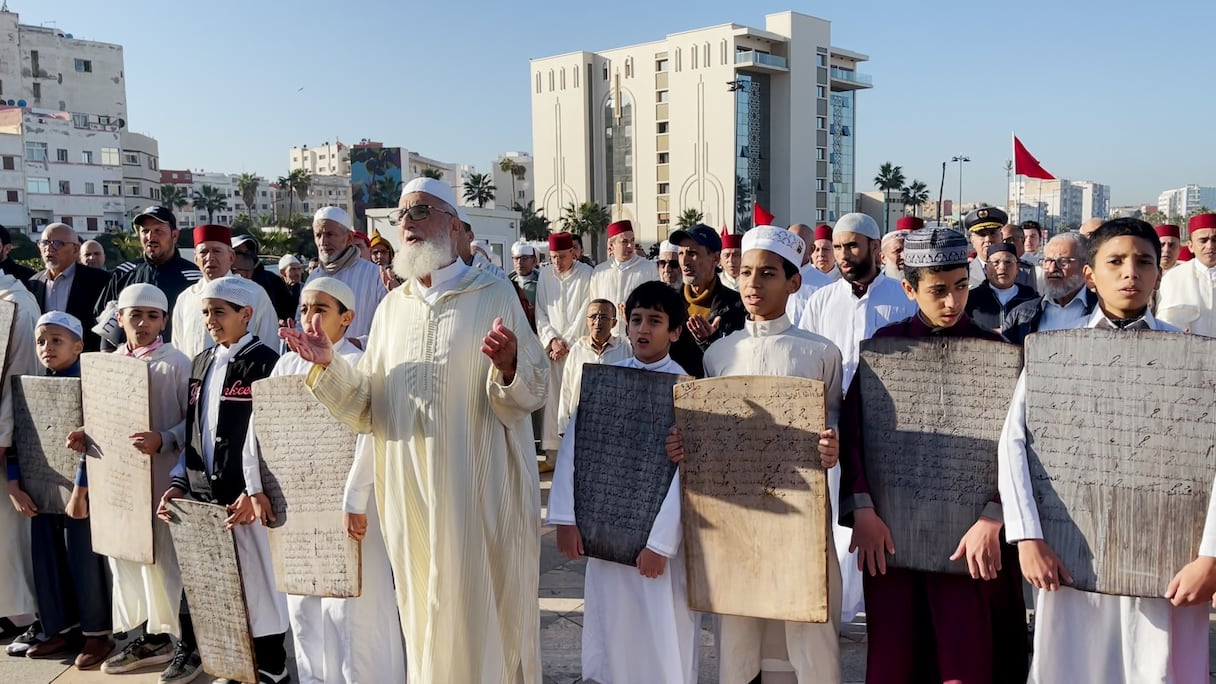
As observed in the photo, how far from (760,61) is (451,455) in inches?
2728

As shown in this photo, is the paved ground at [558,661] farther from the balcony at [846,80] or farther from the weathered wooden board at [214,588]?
the balcony at [846,80]

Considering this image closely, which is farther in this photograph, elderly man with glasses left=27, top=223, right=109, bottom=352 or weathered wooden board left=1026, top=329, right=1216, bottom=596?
elderly man with glasses left=27, top=223, right=109, bottom=352

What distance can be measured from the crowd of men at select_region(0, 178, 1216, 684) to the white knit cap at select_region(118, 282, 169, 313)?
0.4 inches

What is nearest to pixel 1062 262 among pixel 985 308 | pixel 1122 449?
pixel 985 308

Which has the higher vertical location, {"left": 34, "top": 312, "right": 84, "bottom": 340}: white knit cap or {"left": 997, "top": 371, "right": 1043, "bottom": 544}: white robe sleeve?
{"left": 34, "top": 312, "right": 84, "bottom": 340}: white knit cap

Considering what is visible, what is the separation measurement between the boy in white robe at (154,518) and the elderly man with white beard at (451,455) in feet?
4.09

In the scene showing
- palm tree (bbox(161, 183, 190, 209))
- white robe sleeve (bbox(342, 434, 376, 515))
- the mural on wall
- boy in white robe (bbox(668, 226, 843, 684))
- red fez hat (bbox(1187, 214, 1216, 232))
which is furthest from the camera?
the mural on wall

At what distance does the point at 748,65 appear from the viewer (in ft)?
218

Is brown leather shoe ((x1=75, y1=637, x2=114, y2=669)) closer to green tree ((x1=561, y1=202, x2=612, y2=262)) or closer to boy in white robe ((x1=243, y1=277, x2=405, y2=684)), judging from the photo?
boy in white robe ((x1=243, y1=277, x2=405, y2=684))

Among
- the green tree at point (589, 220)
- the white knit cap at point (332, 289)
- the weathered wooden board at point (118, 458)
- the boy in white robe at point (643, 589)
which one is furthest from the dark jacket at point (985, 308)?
the green tree at point (589, 220)

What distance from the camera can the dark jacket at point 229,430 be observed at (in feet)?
12.0

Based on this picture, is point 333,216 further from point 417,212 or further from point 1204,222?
point 1204,222

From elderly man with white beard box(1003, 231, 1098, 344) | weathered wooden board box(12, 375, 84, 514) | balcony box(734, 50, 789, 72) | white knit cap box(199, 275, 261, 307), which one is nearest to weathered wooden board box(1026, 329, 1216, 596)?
elderly man with white beard box(1003, 231, 1098, 344)

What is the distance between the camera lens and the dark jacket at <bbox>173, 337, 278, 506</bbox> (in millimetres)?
3668
